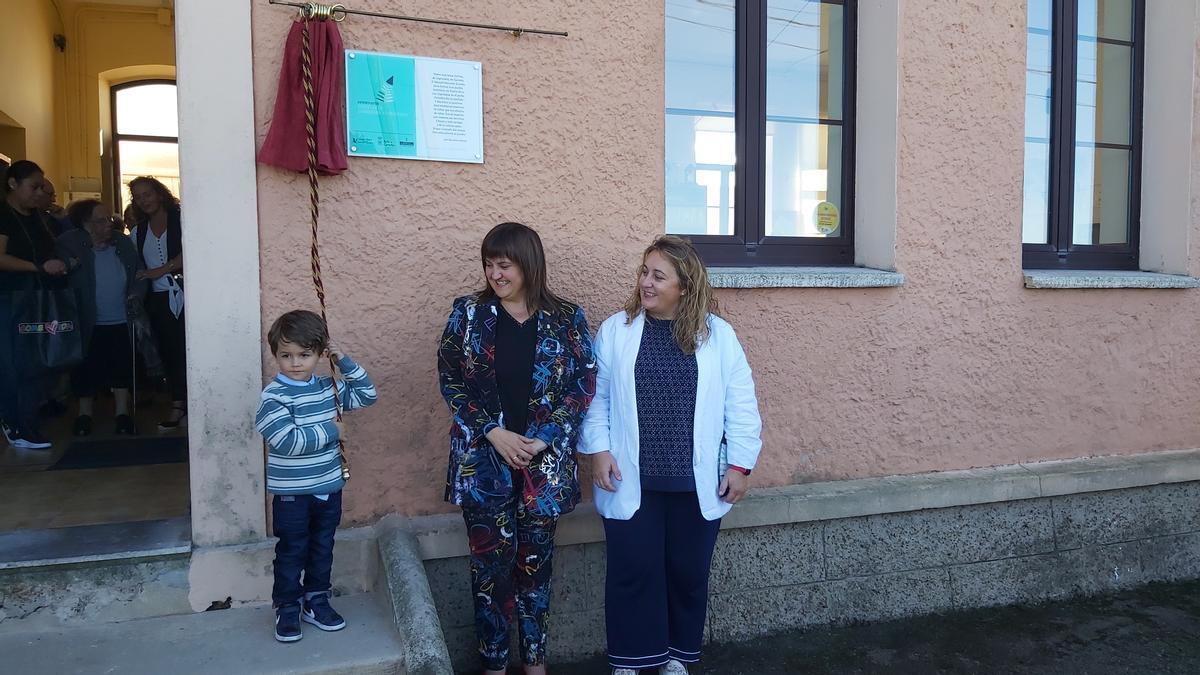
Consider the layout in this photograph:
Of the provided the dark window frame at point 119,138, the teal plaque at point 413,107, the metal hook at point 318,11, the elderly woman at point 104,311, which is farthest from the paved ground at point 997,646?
the dark window frame at point 119,138

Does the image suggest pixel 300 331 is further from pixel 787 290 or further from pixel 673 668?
pixel 787 290

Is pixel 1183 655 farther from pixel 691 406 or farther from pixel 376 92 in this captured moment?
pixel 376 92

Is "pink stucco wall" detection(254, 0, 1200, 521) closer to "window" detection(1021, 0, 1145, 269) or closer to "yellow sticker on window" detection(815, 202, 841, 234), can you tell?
"yellow sticker on window" detection(815, 202, 841, 234)

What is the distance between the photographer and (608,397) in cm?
360

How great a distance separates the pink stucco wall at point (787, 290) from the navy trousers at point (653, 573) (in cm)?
83

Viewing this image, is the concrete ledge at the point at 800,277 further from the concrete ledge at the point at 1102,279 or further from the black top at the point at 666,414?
the concrete ledge at the point at 1102,279

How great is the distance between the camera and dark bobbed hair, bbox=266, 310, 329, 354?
3.07 meters

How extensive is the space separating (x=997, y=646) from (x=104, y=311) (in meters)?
5.59

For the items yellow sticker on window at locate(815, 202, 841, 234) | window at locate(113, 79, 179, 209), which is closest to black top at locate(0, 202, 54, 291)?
yellow sticker on window at locate(815, 202, 841, 234)

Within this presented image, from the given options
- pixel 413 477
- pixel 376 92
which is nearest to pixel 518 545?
pixel 413 477

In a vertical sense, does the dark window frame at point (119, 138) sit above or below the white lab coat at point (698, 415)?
above

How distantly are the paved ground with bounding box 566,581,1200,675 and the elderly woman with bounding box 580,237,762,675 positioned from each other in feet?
1.77

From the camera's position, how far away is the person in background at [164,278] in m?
5.81

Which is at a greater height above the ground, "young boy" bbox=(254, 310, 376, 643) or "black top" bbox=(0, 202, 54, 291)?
"black top" bbox=(0, 202, 54, 291)
